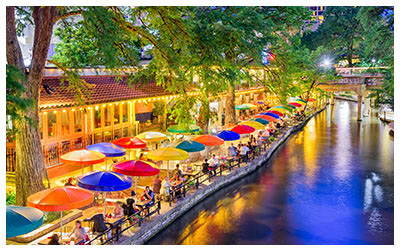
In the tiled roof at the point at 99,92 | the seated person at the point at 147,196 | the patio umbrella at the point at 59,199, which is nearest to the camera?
the patio umbrella at the point at 59,199

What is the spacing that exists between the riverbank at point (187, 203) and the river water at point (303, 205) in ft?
0.84

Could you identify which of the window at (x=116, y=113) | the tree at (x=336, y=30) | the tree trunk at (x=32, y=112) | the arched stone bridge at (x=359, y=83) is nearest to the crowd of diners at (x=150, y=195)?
the tree trunk at (x=32, y=112)

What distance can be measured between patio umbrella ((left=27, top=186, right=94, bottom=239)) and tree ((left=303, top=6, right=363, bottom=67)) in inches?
2026

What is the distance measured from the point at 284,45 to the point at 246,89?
1419 centimetres

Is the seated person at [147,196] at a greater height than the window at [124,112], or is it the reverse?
the window at [124,112]

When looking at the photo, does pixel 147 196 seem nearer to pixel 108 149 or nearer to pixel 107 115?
pixel 108 149

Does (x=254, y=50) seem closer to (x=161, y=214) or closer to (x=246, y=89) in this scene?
(x=161, y=214)

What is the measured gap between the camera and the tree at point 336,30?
57188 millimetres

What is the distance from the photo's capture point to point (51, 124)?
17.5 m

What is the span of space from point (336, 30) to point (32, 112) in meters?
53.3

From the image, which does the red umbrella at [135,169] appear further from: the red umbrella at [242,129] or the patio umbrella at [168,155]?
the red umbrella at [242,129]

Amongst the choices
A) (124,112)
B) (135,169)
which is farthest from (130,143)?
(135,169)

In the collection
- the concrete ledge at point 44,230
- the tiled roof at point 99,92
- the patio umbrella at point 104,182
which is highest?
the tiled roof at point 99,92
